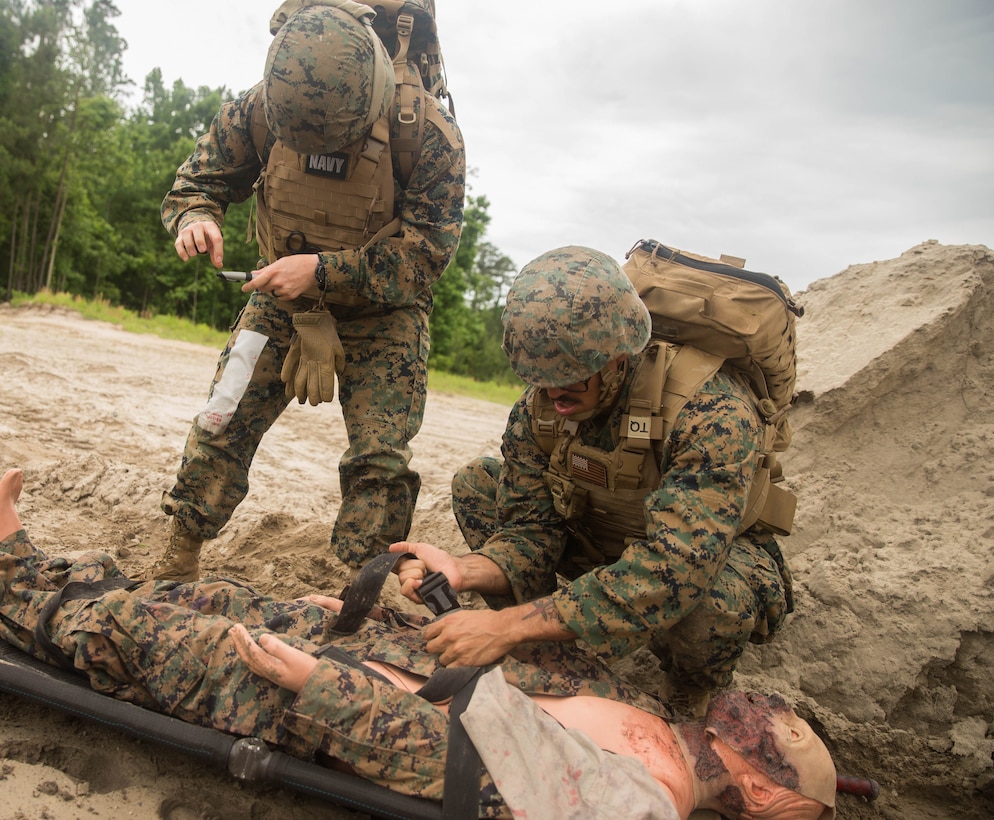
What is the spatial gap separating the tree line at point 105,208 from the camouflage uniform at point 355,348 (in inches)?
696

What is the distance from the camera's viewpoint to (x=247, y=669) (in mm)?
2258

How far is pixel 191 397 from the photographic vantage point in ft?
25.3

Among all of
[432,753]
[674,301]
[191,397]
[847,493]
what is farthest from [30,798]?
[191,397]

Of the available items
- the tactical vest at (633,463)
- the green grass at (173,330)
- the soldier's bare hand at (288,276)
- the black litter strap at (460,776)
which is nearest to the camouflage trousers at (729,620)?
the tactical vest at (633,463)

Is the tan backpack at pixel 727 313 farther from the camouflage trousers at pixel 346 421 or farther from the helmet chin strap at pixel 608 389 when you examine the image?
the camouflage trousers at pixel 346 421

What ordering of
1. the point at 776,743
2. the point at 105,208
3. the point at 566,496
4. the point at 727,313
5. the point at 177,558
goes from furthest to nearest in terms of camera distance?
the point at 105,208 < the point at 177,558 < the point at 566,496 < the point at 727,313 < the point at 776,743

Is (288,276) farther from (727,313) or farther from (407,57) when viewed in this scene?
(727,313)

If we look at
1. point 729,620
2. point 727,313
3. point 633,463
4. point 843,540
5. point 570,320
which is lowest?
point 729,620

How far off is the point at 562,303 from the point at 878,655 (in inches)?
74.9

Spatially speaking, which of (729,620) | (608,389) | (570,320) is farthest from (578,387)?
(729,620)

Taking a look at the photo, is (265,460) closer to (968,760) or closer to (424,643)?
(424,643)

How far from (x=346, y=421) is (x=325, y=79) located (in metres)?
1.29

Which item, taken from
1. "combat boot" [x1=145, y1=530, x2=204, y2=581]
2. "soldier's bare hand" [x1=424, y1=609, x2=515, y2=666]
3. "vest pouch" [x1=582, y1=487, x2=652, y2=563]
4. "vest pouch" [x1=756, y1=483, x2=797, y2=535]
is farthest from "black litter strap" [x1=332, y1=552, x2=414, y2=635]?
"vest pouch" [x1=756, y1=483, x2=797, y2=535]

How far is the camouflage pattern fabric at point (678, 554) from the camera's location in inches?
93.0
